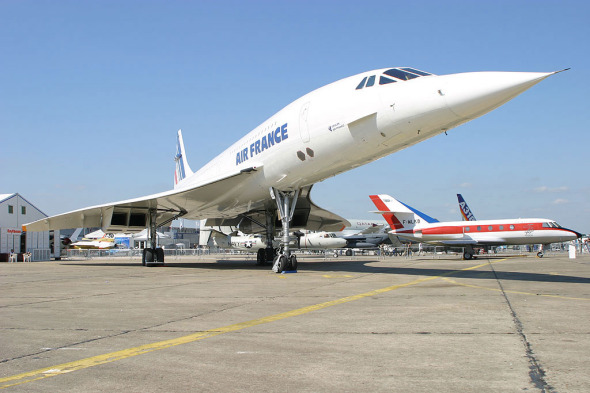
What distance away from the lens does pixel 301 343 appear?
377 centimetres

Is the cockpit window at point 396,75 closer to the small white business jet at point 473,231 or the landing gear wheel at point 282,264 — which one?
the landing gear wheel at point 282,264

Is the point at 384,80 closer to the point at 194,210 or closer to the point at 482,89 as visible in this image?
the point at 482,89

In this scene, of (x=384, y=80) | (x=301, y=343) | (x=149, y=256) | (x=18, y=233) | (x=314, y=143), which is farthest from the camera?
(x=18, y=233)

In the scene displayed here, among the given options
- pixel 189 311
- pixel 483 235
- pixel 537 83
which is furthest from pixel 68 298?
pixel 483 235

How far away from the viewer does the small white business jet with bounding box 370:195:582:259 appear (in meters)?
26.7

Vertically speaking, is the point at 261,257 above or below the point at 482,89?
below

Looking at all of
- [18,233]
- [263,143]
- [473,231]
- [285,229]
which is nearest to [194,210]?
[263,143]

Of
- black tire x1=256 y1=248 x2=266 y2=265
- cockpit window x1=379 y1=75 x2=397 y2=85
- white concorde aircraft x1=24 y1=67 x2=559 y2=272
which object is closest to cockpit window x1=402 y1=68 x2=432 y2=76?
white concorde aircraft x1=24 y1=67 x2=559 y2=272

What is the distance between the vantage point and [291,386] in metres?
2.66

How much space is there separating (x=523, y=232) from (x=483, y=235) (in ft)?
6.99

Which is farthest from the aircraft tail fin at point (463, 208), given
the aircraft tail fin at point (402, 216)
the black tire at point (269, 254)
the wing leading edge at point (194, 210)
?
the black tire at point (269, 254)

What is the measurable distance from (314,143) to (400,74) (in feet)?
8.29

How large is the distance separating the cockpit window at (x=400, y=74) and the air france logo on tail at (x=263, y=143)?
10.5 feet

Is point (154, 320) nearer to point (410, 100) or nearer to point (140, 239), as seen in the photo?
point (410, 100)
